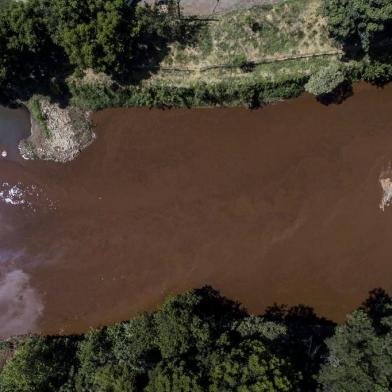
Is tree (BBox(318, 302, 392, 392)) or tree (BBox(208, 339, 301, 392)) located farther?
tree (BBox(318, 302, 392, 392))

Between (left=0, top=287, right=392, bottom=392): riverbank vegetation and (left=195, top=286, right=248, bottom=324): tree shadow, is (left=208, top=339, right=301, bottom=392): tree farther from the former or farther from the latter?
(left=195, top=286, right=248, bottom=324): tree shadow

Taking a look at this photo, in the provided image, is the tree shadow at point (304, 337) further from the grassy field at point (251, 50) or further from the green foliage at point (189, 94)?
the grassy field at point (251, 50)

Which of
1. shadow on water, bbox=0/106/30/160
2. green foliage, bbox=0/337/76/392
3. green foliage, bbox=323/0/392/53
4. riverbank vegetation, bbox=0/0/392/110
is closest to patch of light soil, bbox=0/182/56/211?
shadow on water, bbox=0/106/30/160

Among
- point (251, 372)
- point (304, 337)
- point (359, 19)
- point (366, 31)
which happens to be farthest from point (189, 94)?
point (251, 372)

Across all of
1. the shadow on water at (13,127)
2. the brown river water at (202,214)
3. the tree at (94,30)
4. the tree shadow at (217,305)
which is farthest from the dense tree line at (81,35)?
the tree shadow at (217,305)

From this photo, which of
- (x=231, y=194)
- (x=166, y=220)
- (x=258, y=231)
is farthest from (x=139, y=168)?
(x=258, y=231)
